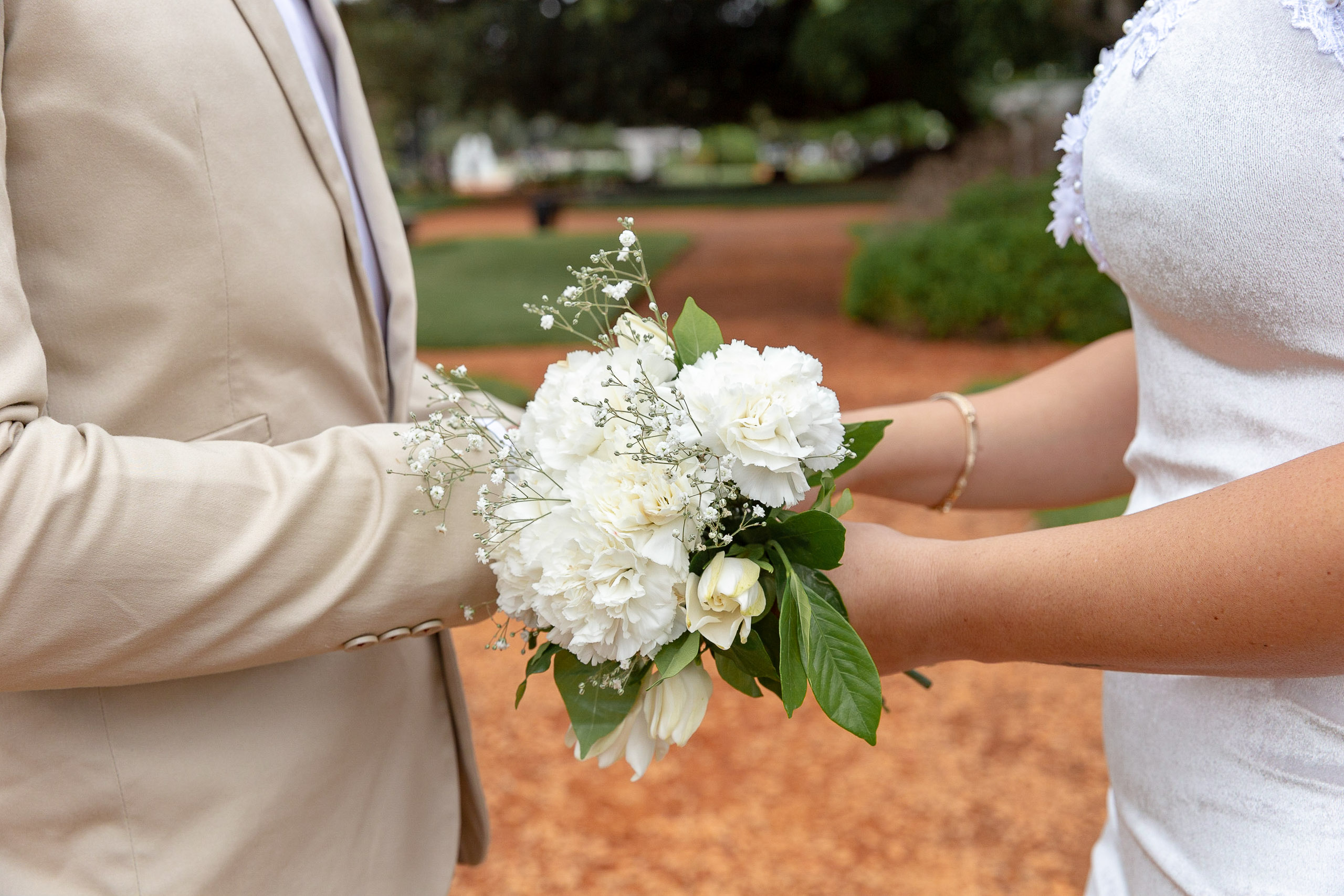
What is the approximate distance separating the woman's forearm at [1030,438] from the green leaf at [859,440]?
15.7 inches

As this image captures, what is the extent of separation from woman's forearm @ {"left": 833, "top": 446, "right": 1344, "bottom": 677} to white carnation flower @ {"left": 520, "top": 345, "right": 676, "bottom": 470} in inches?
15.2

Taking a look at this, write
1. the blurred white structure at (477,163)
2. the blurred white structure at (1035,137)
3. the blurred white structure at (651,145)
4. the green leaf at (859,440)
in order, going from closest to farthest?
the green leaf at (859,440)
the blurred white structure at (1035,137)
the blurred white structure at (651,145)
the blurred white structure at (477,163)

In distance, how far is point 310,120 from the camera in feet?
4.83

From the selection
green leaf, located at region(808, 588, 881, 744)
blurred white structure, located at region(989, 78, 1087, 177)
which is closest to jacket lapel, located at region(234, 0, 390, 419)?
green leaf, located at region(808, 588, 881, 744)

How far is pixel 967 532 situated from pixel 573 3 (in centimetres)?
1848

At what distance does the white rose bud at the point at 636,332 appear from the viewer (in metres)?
1.37

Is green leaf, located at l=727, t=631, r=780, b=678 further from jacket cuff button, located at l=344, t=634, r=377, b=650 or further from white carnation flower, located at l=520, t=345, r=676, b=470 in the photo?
jacket cuff button, located at l=344, t=634, r=377, b=650

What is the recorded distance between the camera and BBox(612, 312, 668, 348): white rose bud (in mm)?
1374

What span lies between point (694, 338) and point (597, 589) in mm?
361

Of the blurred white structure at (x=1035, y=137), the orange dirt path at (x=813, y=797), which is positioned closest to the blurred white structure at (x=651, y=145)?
the blurred white structure at (x=1035, y=137)

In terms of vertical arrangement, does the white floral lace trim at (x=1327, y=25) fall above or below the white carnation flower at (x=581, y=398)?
above

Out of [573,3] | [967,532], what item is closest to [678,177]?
[573,3]

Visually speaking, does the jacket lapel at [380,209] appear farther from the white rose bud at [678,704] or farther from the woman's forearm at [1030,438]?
the woman's forearm at [1030,438]

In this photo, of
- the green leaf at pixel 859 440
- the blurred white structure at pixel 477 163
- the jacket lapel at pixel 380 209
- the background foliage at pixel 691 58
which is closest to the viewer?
the green leaf at pixel 859 440
